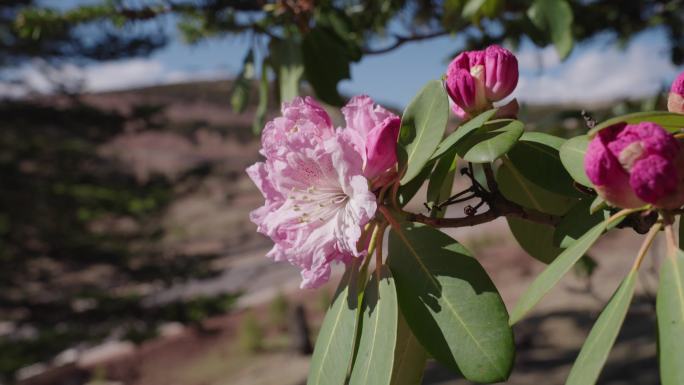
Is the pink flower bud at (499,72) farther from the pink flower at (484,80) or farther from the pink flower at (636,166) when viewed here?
the pink flower at (636,166)

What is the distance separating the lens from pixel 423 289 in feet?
1.55

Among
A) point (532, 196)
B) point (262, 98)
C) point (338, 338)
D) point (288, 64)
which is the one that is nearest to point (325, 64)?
point (288, 64)

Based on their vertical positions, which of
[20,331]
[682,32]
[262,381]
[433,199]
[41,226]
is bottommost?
[262,381]

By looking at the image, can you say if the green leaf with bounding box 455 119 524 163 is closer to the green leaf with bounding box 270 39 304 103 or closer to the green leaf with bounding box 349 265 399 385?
the green leaf with bounding box 349 265 399 385

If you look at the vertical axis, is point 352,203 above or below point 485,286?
above

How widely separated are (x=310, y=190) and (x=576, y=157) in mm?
222

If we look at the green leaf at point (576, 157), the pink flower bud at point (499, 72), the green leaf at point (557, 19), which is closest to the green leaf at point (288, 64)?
the green leaf at point (557, 19)

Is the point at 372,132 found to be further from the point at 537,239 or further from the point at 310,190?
the point at 537,239

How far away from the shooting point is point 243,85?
4.25 feet

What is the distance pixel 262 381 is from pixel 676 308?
4.29m

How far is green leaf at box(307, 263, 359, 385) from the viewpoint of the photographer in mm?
478

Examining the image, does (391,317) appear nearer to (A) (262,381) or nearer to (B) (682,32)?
(B) (682,32)

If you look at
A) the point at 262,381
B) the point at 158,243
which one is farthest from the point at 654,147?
the point at 158,243

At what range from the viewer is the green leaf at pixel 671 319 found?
318 millimetres
